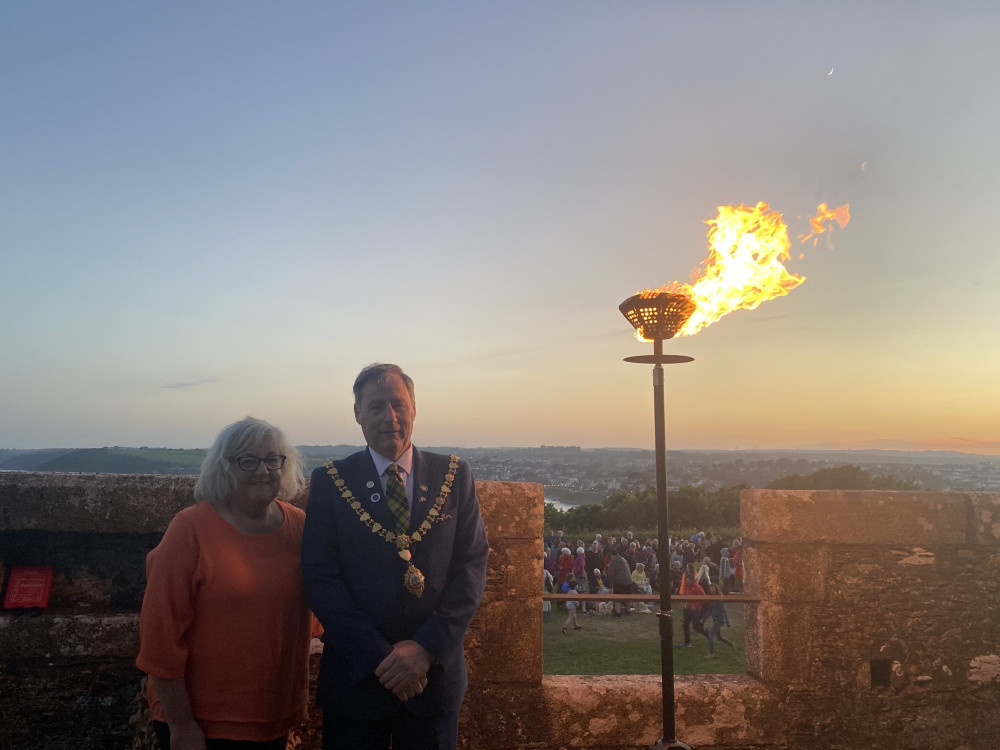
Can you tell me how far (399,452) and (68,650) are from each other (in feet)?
6.73

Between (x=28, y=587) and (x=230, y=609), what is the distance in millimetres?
1865

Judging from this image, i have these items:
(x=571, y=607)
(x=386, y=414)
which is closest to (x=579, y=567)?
(x=571, y=607)

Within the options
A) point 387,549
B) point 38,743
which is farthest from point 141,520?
point 387,549

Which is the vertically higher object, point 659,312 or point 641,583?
point 659,312

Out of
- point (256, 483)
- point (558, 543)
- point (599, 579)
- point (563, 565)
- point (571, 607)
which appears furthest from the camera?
point (558, 543)

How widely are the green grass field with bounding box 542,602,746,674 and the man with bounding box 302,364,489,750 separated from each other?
679 cm

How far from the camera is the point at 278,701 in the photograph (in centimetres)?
212

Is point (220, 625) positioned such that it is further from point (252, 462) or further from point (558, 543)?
point (558, 543)

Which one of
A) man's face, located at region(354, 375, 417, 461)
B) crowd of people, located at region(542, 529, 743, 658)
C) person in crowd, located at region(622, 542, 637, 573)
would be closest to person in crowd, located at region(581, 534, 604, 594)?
crowd of people, located at region(542, 529, 743, 658)

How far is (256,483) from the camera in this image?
2.15 metres

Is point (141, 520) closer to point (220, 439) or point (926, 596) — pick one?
point (220, 439)

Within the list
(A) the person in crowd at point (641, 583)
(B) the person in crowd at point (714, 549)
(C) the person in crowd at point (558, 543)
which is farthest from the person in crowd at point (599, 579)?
(B) the person in crowd at point (714, 549)

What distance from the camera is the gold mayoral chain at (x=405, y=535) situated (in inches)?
89.2

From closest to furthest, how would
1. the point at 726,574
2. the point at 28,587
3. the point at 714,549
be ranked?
the point at 28,587
the point at 726,574
the point at 714,549
